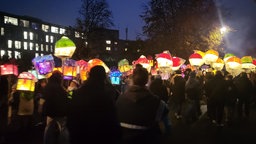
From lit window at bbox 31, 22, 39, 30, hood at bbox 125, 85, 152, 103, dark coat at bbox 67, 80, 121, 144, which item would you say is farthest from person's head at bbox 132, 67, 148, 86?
lit window at bbox 31, 22, 39, 30

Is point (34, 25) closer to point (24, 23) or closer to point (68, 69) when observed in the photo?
point (24, 23)

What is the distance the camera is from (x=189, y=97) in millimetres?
12977

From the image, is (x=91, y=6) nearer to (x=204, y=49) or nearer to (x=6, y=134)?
(x=204, y=49)

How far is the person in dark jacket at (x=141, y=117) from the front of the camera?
450 cm

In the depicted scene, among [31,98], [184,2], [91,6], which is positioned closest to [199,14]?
[184,2]

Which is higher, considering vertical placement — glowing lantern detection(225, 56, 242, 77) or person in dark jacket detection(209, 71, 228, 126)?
glowing lantern detection(225, 56, 242, 77)

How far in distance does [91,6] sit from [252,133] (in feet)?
111

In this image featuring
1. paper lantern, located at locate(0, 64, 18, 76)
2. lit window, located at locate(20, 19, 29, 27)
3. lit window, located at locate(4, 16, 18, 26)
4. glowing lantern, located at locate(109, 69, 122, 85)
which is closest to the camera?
paper lantern, located at locate(0, 64, 18, 76)

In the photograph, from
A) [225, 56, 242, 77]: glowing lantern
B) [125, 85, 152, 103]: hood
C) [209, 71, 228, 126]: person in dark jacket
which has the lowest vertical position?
[209, 71, 228, 126]: person in dark jacket

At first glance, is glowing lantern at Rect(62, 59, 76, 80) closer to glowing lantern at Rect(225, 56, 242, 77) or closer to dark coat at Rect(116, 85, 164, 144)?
dark coat at Rect(116, 85, 164, 144)

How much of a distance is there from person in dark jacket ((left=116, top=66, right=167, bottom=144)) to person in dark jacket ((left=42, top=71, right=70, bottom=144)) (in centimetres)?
273

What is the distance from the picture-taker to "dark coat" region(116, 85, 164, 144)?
449cm

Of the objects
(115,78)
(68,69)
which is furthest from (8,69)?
(115,78)

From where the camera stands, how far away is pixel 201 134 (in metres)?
10.9
